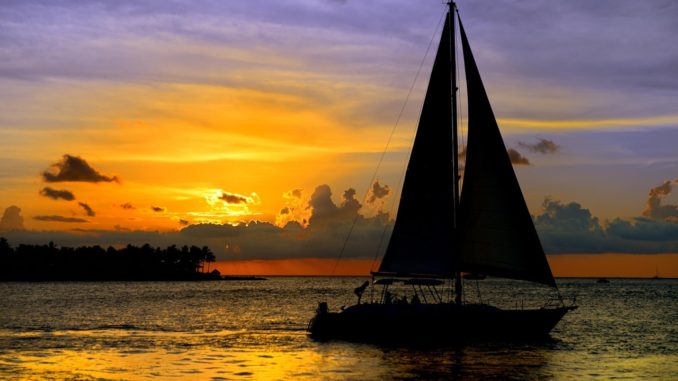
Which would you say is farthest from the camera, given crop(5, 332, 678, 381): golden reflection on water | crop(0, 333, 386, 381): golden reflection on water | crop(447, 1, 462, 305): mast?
crop(447, 1, 462, 305): mast

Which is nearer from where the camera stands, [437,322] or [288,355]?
[437,322]

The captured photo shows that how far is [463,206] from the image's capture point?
153 ft

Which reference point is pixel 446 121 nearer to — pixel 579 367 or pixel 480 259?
pixel 480 259

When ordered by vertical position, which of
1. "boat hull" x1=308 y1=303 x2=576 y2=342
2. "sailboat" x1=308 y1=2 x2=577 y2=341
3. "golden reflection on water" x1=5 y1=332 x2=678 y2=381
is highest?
"sailboat" x1=308 y1=2 x2=577 y2=341

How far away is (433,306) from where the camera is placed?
46.7 m

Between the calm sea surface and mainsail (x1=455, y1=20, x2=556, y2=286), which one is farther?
mainsail (x1=455, y1=20, x2=556, y2=286)

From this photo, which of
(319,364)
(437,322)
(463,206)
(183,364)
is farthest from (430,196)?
(183,364)

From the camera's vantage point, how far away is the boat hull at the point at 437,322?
152 feet

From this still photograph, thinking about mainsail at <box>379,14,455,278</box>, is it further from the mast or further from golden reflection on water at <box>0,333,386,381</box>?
golden reflection on water at <box>0,333,386,381</box>

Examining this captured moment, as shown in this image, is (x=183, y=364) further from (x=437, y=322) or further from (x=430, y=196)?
(x=430, y=196)

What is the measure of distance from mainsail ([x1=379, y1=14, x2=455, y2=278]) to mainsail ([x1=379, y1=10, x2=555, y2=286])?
56 millimetres

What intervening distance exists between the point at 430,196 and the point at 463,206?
1.95m

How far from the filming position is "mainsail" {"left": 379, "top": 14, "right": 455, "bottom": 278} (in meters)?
46.1

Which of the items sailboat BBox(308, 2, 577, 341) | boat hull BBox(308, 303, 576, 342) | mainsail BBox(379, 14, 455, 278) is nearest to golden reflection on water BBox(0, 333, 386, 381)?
boat hull BBox(308, 303, 576, 342)
